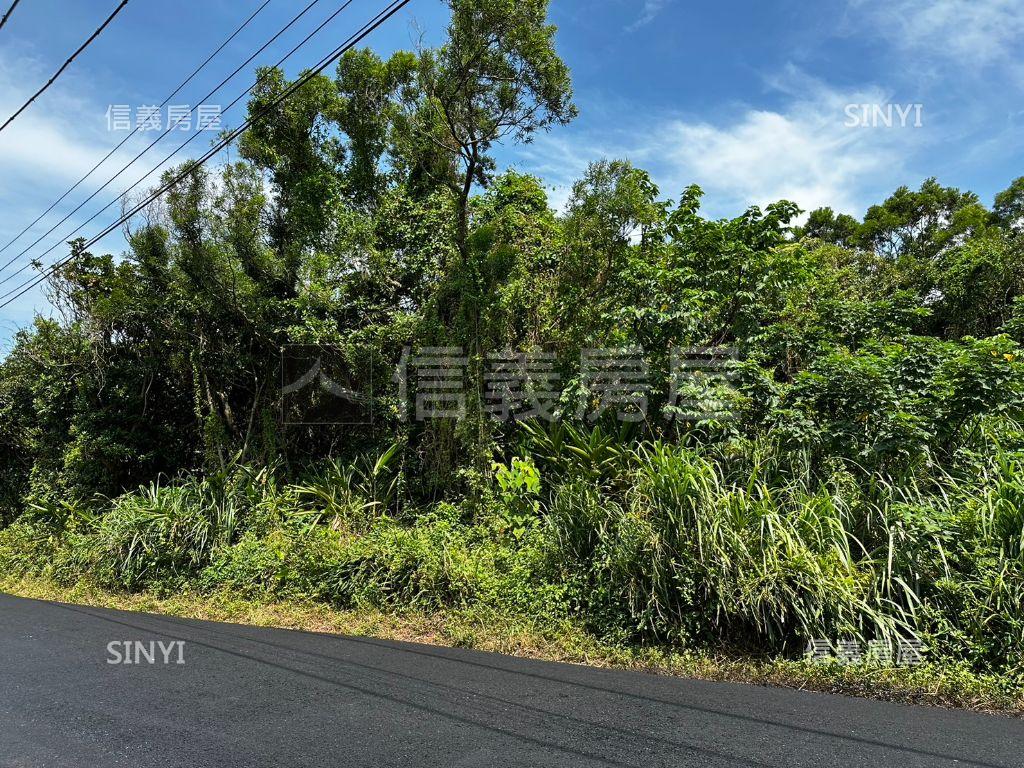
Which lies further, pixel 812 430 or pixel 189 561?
pixel 189 561


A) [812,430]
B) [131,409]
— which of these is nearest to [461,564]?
[812,430]

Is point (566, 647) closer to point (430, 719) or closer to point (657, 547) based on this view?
point (657, 547)

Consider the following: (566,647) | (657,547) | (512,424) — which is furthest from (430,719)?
(512,424)

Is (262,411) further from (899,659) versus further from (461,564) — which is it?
(899,659)

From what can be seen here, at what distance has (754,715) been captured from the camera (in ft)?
12.4

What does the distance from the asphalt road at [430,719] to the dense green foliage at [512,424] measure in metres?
0.92

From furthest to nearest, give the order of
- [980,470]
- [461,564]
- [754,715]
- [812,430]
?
[461,564] → [812,430] → [980,470] → [754,715]

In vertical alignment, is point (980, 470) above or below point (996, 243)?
below

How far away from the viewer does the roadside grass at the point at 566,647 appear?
13.3 ft

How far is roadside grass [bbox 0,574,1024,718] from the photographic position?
4.04 m

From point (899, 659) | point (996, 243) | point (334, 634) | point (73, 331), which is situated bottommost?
point (334, 634)

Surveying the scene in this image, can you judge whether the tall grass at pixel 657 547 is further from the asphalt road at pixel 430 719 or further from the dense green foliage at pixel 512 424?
the asphalt road at pixel 430 719

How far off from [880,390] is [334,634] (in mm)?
5394

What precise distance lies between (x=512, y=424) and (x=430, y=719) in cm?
514
